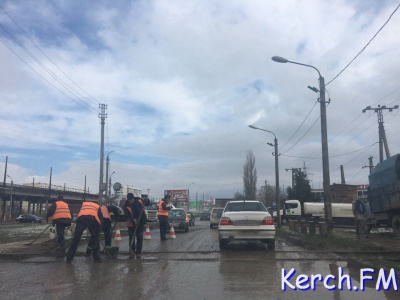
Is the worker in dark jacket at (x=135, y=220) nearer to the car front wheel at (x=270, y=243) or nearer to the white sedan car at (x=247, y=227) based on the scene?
the white sedan car at (x=247, y=227)

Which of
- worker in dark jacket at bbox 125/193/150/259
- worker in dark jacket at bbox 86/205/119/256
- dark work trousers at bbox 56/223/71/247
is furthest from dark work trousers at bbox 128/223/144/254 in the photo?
dark work trousers at bbox 56/223/71/247

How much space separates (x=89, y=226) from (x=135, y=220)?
4.83ft

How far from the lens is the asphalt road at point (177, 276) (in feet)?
21.8

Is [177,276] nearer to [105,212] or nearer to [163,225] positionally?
[105,212]

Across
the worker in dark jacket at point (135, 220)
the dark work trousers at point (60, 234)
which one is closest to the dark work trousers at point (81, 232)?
the worker in dark jacket at point (135, 220)

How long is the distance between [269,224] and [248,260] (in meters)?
2.29

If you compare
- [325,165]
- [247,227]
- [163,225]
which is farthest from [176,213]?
[247,227]

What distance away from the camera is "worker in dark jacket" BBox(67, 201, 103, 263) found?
10344mm

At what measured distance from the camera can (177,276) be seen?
8211 mm

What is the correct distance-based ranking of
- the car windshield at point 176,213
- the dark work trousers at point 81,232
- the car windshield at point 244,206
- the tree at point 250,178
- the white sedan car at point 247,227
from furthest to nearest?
the tree at point 250,178, the car windshield at point 176,213, the car windshield at point 244,206, the white sedan car at point 247,227, the dark work trousers at point 81,232

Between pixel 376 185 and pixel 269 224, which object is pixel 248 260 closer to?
pixel 269 224

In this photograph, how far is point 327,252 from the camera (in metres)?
11.8

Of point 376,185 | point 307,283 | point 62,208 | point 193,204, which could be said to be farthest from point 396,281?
point 193,204

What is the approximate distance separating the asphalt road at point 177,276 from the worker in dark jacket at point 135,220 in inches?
15.3
